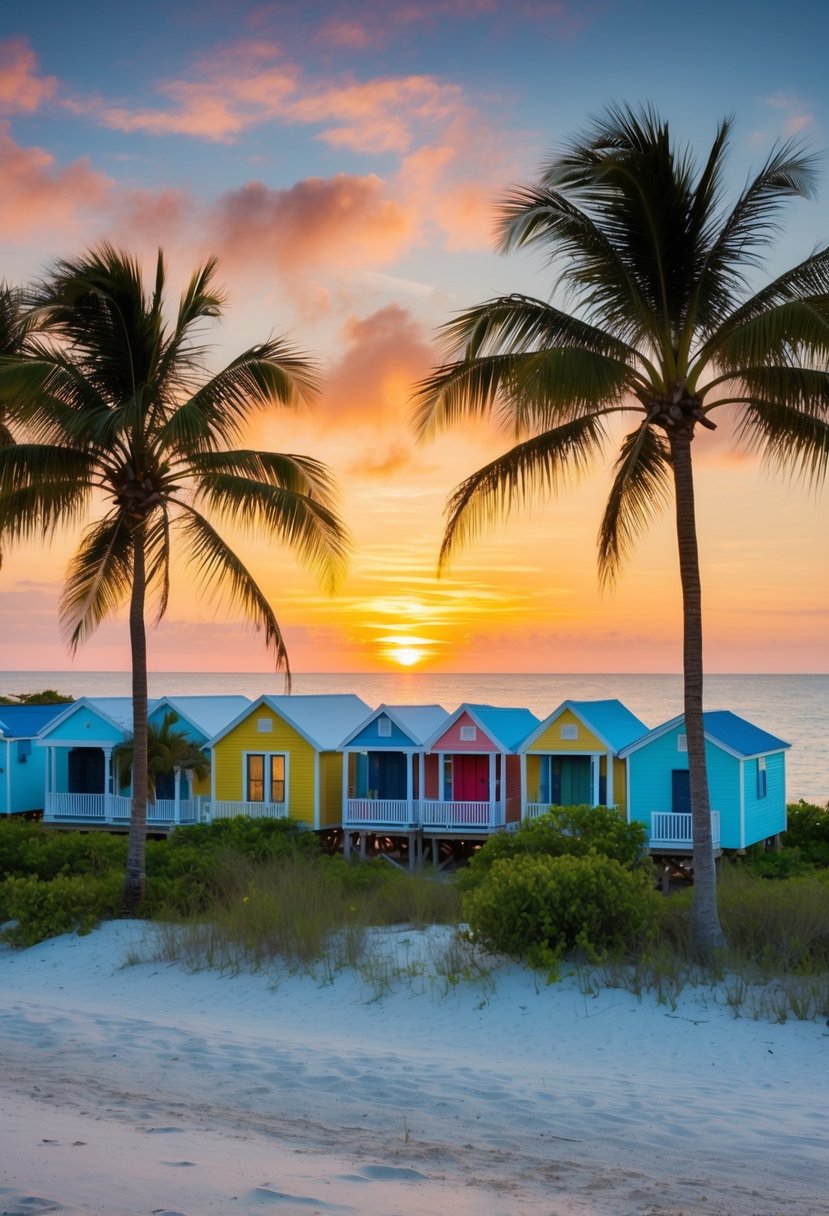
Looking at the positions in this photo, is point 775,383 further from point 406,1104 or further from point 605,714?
point 605,714

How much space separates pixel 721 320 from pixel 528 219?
9.75 feet

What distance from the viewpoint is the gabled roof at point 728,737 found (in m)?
30.1

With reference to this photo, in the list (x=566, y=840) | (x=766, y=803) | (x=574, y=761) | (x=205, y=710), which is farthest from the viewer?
(x=205, y=710)

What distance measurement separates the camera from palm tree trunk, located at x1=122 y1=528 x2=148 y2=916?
19.5 metres

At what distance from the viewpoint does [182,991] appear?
14797mm

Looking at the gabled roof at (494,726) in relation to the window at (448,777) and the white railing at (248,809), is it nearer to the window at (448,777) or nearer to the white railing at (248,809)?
the window at (448,777)

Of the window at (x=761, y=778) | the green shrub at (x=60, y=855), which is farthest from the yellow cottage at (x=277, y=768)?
the window at (x=761, y=778)

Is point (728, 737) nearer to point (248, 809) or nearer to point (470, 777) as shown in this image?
point (470, 777)

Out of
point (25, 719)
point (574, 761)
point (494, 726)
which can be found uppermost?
point (25, 719)

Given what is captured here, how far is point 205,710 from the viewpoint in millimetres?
36406

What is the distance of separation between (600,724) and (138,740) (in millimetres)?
16079

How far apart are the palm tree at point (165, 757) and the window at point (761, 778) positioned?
51.9 feet

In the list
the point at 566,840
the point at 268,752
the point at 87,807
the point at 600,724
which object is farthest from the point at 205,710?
the point at 566,840

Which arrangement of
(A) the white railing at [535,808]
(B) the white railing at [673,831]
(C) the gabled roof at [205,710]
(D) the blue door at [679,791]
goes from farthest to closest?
(C) the gabled roof at [205,710]
(A) the white railing at [535,808]
(D) the blue door at [679,791]
(B) the white railing at [673,831]
